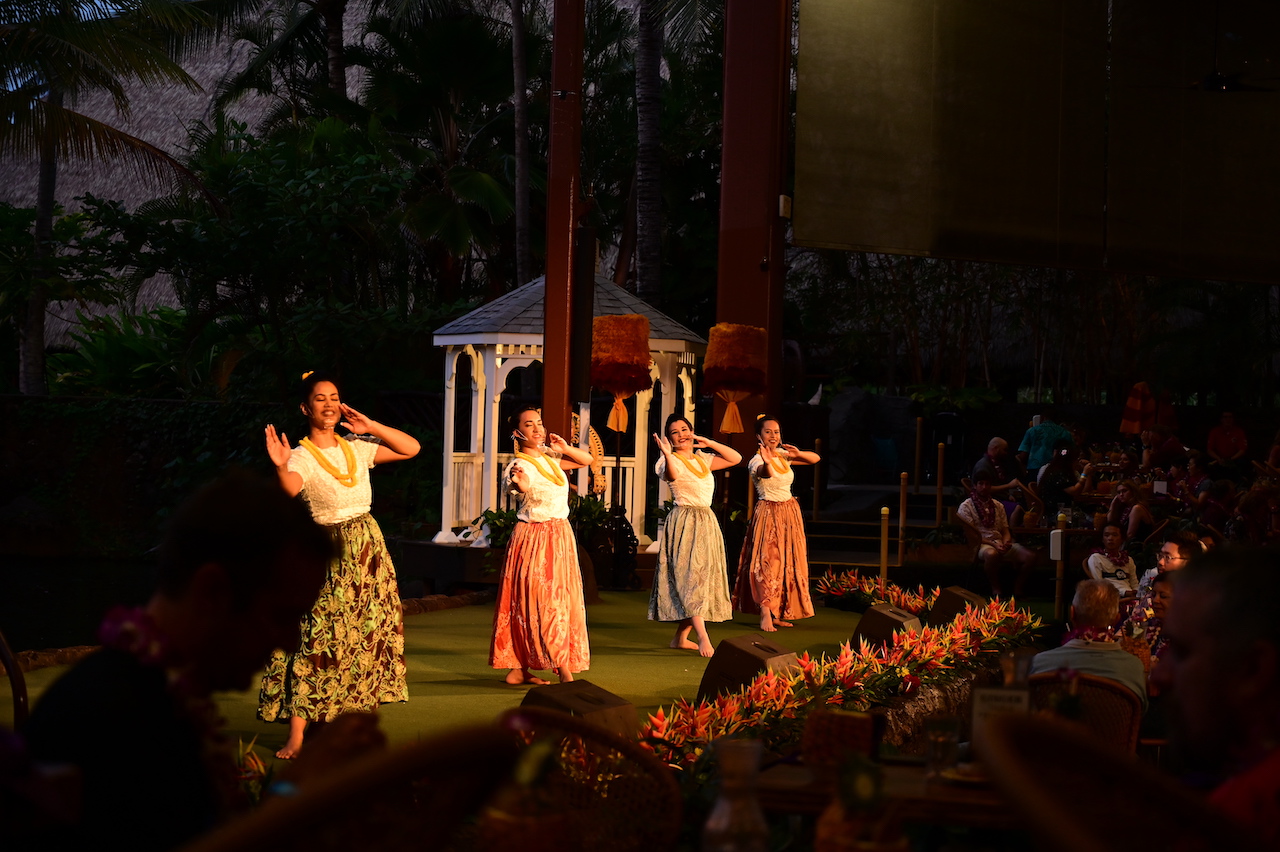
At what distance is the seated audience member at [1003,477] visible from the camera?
12.0 m

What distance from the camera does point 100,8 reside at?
1320cm

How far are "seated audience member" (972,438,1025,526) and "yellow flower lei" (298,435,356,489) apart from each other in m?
7.84

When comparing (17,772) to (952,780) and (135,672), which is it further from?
(952,780)

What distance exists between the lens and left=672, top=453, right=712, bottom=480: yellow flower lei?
820cm

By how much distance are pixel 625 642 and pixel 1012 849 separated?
17.8 ft

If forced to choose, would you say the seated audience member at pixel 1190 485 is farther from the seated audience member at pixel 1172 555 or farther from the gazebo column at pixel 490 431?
the gazebo column at pixel 490 431

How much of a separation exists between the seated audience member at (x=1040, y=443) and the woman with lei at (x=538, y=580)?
29.3 ft

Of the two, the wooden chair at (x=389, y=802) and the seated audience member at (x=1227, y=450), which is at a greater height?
the seated audience member at (x=1227, y=450)

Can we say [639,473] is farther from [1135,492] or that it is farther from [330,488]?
[330,488]

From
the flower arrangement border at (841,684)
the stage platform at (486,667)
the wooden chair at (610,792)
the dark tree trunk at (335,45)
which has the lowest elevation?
the stage platform at (486,667)

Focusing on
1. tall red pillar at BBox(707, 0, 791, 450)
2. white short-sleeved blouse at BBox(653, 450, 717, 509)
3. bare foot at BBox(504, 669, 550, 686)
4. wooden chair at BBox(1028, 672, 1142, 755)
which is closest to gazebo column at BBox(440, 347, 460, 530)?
tall red pillar at BBox(707, 0, 791, 450)

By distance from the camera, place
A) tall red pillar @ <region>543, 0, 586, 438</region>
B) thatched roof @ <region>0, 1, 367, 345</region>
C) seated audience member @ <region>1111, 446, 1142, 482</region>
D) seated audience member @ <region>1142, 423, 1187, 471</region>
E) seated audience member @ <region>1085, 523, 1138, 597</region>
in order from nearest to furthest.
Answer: seated audience member @ <region>1085, 523, 1138, 597</region>, tall red pillar @ <region>543, 0, 586, 438</region>, seated audience member @ <region>1111, 446, 1142, 482</region>, seated audience member @ <region>1142, 423, 1187, 471</region>, thatched roof @ <region>0, 1, 367, 345</region>

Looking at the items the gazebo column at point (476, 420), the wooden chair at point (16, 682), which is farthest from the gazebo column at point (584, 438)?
the wooden chair at point (16, 682)

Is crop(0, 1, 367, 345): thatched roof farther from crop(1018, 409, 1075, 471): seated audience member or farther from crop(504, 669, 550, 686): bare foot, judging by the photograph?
crop(504, 669, 550, 686): bare foot
